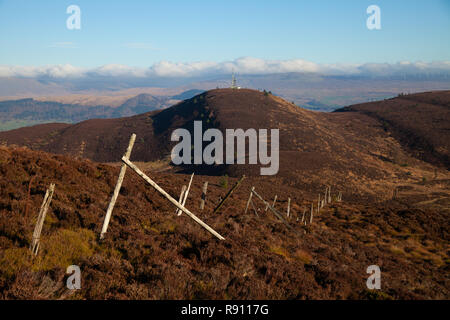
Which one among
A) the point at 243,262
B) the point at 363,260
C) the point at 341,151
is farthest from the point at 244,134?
the point at 243,262

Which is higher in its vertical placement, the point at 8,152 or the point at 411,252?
the point at 8,152

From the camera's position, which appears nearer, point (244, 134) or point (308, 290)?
point (308, 290)

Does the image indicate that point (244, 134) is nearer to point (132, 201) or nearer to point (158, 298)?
point (132, 201)

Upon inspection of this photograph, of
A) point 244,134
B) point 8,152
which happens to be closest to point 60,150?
point 244,134

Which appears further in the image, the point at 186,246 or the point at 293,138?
the point at 293,138

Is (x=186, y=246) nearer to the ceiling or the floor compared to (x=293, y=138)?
nearer to the floor

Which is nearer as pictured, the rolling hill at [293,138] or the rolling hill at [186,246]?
the rolling hill at [186,246]

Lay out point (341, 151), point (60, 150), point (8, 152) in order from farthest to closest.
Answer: point (60, 150) < point (341, 151) < point (8, 152)

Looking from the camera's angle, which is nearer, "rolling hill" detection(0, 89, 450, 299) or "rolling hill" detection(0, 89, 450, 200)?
"rolling hill" detection(0, 89, 450, 299)
